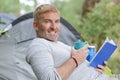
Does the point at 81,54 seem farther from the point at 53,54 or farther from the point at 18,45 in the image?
the point at 18,45

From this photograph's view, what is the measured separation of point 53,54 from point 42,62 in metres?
0.14

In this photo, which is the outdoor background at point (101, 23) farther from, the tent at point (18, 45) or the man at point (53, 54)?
the man at point (53, 54)

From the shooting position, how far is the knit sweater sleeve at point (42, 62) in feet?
7.76

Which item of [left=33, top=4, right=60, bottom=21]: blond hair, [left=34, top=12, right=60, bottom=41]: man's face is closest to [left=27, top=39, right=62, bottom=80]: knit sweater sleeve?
[left=34, top=12, right=60, bottom=41]: man's face

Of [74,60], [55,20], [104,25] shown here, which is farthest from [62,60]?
[104,25]

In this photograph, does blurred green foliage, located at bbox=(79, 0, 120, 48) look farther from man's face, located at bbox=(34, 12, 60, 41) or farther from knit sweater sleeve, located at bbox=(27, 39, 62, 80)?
knit sweater sleeve, located at bbox=(27, 39, 62, 80)

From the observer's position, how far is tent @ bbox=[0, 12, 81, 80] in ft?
11.0

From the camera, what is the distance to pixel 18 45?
12.3 ft

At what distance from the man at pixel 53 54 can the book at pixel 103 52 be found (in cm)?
3

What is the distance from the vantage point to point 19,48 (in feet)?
12.1

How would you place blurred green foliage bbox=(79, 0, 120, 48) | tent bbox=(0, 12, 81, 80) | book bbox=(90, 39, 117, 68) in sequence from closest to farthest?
book bbox=(90, 39, 117, 68)
tent bbox=(0, 12, 81, 80)
blurred green foliage bbox=(79, 0, 120, 48)

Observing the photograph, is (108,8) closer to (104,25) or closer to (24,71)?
(104,25)

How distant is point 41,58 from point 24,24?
1.64m

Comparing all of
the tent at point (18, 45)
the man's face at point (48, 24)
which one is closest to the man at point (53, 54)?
the man's face at point (48, 24)
